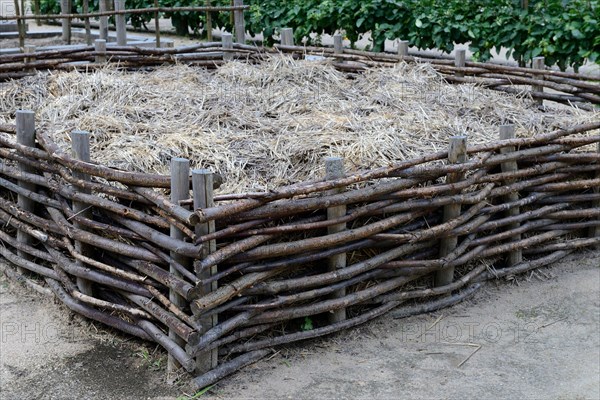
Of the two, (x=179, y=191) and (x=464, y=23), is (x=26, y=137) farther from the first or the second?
(x=464, y=23)

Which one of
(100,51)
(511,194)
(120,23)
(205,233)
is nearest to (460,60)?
(511,194)

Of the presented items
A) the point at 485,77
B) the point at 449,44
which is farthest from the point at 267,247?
the point at 449,44

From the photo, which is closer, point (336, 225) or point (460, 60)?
point (336, 225)

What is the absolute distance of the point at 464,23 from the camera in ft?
29.6

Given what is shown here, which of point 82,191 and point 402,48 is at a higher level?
point 402,48

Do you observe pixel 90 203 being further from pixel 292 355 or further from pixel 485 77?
pixel 485 77

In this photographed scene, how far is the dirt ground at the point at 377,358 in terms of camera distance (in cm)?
393

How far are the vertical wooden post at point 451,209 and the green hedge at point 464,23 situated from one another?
3.95 m

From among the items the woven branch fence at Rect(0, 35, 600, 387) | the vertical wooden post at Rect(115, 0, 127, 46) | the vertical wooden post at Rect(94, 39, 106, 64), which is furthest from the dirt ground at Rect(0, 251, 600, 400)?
the vertical wooden post at Rect(115, 0, 127, 46)

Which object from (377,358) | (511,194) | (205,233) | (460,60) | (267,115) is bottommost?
(377,358)

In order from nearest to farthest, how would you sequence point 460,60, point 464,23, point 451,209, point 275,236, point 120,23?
point 275,236
point 451,209
point 460,60
point 464,23
point 120,23

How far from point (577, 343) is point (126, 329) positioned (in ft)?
7.60

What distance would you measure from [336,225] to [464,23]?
5456mm

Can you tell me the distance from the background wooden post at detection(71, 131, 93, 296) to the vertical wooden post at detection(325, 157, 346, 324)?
121 cm
